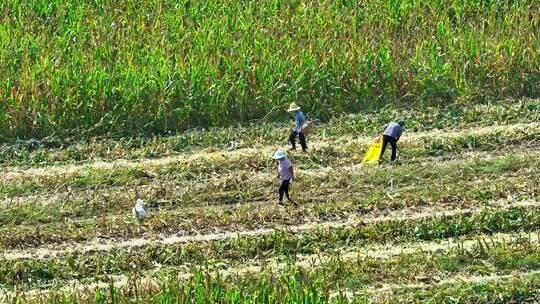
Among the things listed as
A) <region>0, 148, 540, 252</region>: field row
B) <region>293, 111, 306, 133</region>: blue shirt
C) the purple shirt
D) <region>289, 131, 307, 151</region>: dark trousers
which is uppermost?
<region>293, 111, 306, 133</region>: blue shirt

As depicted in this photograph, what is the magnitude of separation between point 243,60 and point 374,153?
2.55 m

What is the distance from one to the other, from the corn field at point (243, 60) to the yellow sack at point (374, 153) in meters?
1.54

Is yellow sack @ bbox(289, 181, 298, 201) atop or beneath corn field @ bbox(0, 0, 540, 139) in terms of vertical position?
beneath

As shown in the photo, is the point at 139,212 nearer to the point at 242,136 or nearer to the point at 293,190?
the point at 293,190

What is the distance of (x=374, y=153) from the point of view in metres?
14.4

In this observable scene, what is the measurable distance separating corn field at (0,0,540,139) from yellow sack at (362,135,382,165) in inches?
60.6

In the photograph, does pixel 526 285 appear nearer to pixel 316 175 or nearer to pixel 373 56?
pixel 316 175

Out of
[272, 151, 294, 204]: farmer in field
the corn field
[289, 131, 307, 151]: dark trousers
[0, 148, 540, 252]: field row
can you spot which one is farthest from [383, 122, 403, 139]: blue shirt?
the corn field

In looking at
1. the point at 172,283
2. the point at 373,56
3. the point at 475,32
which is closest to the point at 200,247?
the point at 172,283

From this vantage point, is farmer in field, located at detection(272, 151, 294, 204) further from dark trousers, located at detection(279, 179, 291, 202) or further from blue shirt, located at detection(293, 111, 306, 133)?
blue shirt, located at detection(293, 111, 306, 133)

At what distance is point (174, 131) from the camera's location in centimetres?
1559

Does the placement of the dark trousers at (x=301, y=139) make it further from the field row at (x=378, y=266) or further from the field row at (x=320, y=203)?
the field row at (x=378, y=266)

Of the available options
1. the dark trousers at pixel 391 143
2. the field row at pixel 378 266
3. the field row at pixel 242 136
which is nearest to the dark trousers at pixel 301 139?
the field row at pixel 242 136

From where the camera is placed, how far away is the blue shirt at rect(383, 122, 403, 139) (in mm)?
14172
